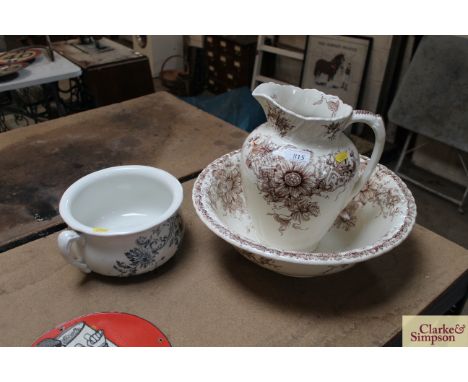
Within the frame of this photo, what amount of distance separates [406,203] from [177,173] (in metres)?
0.51

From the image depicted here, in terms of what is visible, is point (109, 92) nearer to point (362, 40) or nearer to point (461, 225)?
point (362, 40)

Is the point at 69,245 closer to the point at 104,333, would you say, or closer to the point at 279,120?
the point at 104,333

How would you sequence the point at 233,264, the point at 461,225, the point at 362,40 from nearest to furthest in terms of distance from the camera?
the point at 233,264
the point at 461,225
the point at 362,40

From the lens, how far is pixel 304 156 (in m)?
0.62

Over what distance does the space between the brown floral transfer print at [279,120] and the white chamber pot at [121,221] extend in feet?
0.65

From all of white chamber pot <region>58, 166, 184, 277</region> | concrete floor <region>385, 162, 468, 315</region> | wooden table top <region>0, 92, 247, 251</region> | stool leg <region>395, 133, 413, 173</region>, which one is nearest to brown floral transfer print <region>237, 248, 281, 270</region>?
white chamber pot <region>58, 166, 184, 277</region>

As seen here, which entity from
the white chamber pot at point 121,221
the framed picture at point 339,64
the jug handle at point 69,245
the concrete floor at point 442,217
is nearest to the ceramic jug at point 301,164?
the white chamber pot at point 121,221

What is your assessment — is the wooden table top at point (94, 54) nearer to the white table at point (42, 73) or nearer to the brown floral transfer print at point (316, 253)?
the white table at point (42, 73)

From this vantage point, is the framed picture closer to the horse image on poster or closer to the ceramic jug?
the horse image on poster

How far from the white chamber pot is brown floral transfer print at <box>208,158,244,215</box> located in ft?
0.22

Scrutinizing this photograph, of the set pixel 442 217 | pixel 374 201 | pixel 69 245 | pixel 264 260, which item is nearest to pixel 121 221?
pixel 69 245

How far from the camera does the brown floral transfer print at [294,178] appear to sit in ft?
2.03

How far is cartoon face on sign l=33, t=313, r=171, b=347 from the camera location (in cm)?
60

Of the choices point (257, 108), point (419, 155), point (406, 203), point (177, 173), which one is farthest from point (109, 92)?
point (406, 203)
